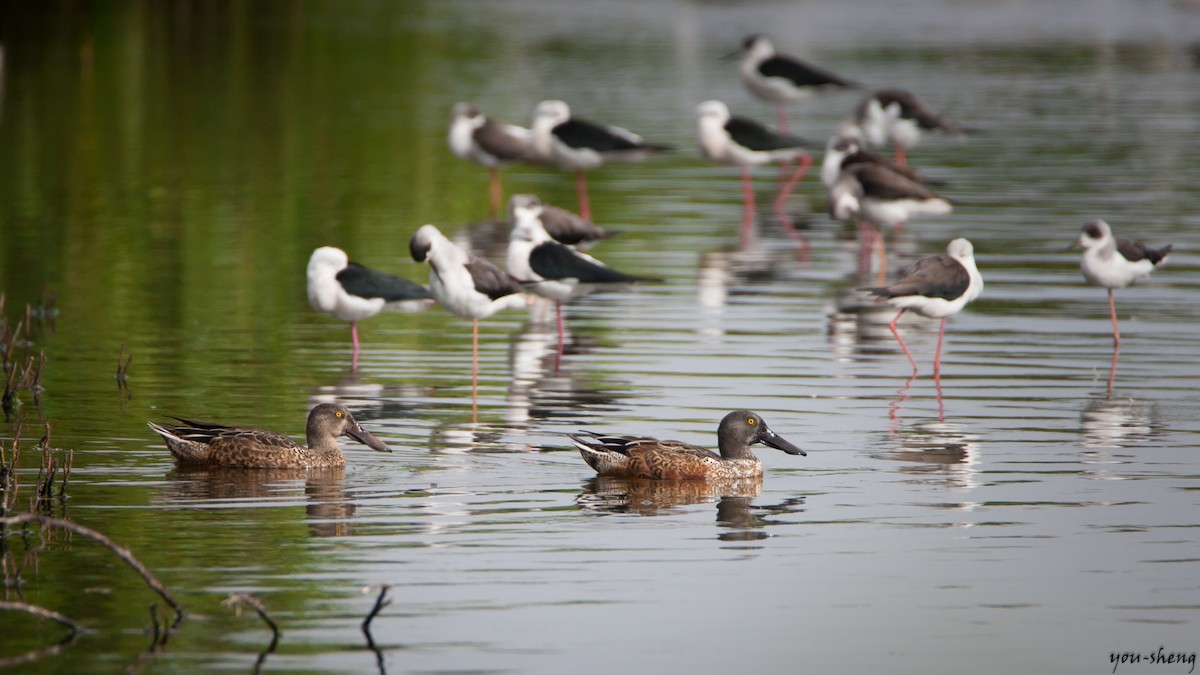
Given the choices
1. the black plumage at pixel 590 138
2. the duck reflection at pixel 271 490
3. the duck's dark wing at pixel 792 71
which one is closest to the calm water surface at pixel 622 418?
the duck reflection at pixel 271 490

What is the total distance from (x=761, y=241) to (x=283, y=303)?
6502mm

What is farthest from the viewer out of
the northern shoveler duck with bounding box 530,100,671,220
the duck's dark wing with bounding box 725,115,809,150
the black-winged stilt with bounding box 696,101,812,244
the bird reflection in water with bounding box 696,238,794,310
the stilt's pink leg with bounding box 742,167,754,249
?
the duck's dark wing with bounding box 725,115,809,150

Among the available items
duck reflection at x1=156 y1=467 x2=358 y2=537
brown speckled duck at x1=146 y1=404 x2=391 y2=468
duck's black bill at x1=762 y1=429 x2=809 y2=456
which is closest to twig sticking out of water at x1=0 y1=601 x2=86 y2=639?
duck reflection at x1=156 y1=467 x2=358 y2=537

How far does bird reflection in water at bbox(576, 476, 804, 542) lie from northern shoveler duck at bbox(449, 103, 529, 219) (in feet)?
50.8

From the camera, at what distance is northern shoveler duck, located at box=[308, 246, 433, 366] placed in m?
15.4

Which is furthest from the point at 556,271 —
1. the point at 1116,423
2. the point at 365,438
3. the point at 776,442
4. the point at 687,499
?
the point at 687,499

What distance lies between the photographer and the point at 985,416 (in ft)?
43.2

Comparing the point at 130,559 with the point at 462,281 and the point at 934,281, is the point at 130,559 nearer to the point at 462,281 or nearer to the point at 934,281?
the point at 462,281

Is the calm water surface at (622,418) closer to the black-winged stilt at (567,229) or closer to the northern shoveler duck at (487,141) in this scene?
the northern shoveler duck at (487,141)

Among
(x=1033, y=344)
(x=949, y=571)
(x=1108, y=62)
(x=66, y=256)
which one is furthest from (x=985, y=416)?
(x=1108, y=62)

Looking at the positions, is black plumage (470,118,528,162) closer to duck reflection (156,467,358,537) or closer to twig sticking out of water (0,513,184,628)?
duck reflection (156,467,358,537)

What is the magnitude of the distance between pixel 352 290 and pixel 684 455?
196 inches

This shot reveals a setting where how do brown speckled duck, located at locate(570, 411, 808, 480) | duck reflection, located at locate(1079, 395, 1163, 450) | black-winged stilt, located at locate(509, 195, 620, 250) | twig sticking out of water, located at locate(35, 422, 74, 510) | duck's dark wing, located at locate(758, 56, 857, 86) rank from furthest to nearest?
duck's dark wing, located at locate(758, 56, 857, 86) < black-winged stilt, located at locate(509, 195, 620, 250) < duck reflection, located at locate(1079, 395, 1163, 450) < brown speckled duck, located at locate(570, 411, 808, 480) < twig sticking out of water, located at locate(35, 422, 74, 510)

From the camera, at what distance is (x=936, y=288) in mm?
15195
